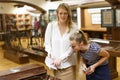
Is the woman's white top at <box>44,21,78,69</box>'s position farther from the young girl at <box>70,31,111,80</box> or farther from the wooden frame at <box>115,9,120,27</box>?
the wooden frame at <box>115,9,120,27</box>

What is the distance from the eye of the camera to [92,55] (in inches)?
79.1

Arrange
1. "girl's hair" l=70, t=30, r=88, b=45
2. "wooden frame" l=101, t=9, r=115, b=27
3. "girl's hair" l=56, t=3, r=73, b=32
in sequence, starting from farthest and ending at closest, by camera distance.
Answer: "wooden frame" l=101, t=9, r=115, b=27
"girl's hair" l=56, t=3, r=73, b=32
"girl's hair" l=70, t=30, r=88, b=45

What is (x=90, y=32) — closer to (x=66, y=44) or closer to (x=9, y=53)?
(x=9, y=53)

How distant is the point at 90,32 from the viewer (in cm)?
1040

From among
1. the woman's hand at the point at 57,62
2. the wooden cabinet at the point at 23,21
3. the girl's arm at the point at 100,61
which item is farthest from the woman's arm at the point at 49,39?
the wooden cabinet at the point at 23,21

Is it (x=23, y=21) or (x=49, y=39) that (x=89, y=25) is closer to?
(x=23, y=21)

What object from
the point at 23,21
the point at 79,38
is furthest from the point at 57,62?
the point at 23,21

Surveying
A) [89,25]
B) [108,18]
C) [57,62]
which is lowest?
[57,62]

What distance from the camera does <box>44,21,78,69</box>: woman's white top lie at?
214 cm

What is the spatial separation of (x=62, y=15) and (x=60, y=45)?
325 millimetres

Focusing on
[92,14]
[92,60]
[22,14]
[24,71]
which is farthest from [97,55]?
[22,14]

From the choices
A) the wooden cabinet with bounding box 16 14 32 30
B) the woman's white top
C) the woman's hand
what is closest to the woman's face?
the woman's white top

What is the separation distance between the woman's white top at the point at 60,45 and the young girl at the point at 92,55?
0.52 feet

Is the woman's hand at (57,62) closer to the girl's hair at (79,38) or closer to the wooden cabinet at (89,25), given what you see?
the girl's hair at (79,38)
